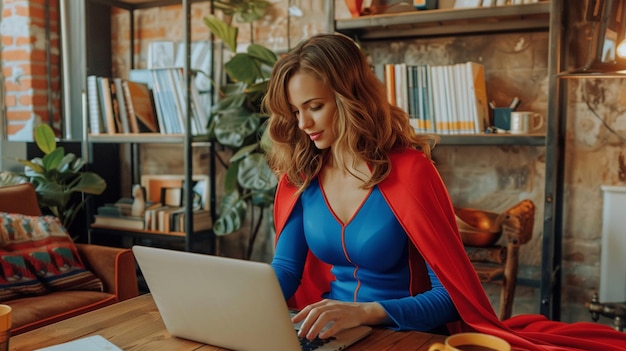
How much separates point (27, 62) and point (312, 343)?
122 inches

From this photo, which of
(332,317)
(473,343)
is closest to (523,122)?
(332,317)

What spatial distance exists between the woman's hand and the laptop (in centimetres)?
2

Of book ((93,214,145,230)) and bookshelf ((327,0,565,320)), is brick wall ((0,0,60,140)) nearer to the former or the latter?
book ((93,214,145,230))

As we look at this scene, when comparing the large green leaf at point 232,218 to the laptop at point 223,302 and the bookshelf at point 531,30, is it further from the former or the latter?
the laptop at point 223,302

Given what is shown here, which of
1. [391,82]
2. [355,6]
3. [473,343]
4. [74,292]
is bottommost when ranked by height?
[74,292]

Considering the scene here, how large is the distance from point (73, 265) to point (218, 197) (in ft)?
3.67

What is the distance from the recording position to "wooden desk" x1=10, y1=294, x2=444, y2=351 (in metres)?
1.10

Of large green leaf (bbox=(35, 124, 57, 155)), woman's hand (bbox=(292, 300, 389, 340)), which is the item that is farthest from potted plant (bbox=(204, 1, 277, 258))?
woman's hand (bbox=(292, 300, 389, 340))

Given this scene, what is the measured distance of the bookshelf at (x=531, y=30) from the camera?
2.27 m

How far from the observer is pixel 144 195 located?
3.33 metres

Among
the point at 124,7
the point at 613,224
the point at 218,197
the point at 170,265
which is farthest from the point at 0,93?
the point at 613,224

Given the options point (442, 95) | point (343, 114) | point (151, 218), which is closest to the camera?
point (343, 114)

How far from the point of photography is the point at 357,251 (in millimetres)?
1479

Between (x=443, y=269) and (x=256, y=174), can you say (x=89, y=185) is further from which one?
(x=443, y=269)
